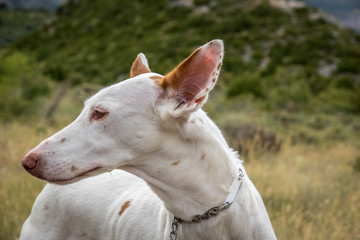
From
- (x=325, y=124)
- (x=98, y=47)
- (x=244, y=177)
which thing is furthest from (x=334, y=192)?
(x=98, y=47)

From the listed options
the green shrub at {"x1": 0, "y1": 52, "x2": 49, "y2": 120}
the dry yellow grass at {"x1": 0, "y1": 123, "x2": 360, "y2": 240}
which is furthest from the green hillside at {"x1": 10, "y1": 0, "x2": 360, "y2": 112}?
the dry yellow grass at {"x1": 0, "y1": 123, "x2": 360, "y2": 240}

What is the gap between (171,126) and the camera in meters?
1.92

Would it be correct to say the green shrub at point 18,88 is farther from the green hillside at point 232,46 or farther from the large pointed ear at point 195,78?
the large pointed ear at point 195,78

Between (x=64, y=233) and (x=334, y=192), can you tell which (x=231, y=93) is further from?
(x=64, y=233)

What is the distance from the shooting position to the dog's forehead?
1.92m

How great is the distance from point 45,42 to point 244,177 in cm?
2464

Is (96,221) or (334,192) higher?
(96,221)

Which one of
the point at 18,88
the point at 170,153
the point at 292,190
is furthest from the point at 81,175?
the point at 18,88

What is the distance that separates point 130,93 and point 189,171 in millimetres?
532

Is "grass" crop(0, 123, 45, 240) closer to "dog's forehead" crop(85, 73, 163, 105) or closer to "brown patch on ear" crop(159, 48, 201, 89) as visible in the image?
"dog's forehead" crop(85, 73, 163, 105)

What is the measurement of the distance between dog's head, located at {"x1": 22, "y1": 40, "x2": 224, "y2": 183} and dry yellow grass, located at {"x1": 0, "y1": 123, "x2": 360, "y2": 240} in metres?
2.04

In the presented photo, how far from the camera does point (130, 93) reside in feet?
6.38

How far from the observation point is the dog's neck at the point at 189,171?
1951mm

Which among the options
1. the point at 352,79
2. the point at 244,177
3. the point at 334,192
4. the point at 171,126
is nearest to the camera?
→ the point at 171,126
